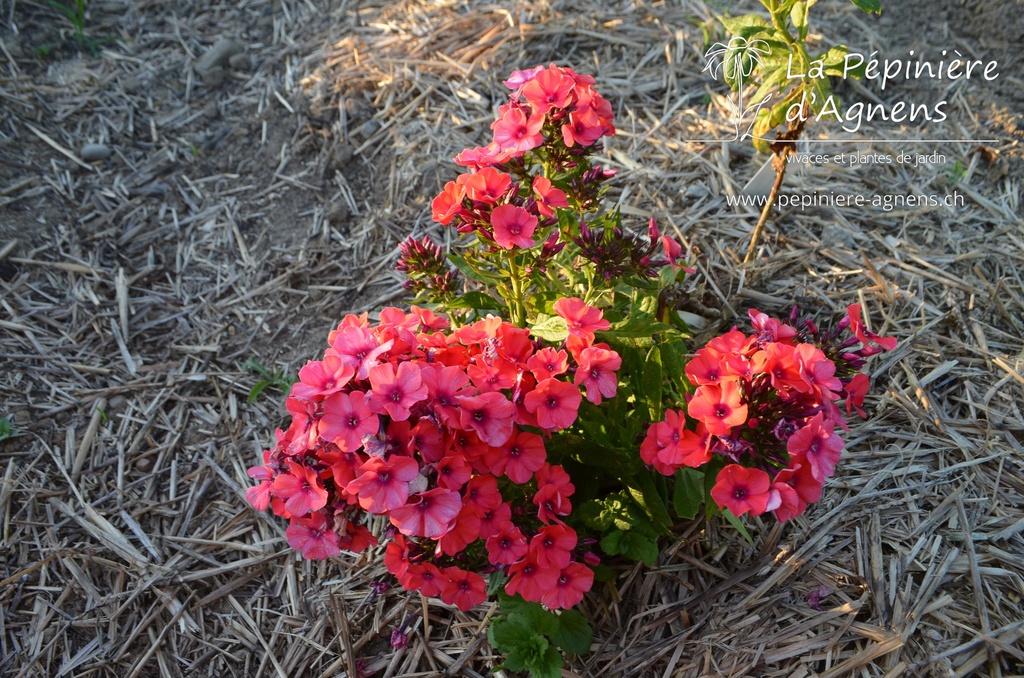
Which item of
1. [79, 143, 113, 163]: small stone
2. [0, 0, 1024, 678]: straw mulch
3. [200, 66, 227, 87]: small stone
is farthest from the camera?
[200, 66, 227, 87]: small stone

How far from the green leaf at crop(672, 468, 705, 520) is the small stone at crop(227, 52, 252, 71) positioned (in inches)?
136

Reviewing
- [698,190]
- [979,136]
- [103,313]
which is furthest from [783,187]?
[103,313]

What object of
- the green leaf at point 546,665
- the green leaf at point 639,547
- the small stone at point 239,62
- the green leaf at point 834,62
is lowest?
the green leaf at point 546,665

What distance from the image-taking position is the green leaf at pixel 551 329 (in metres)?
2.10

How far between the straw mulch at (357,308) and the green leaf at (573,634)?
15cm

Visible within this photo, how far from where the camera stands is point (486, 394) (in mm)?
1819

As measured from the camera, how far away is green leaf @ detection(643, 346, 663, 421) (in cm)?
213

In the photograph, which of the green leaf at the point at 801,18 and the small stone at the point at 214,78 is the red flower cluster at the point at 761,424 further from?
the small stone at the point at 214,78

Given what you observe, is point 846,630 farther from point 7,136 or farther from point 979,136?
point 7,136

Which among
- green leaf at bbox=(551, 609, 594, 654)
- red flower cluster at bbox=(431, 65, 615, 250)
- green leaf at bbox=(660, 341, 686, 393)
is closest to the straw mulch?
green leaf at bbox=(551, 609, 594, 654)

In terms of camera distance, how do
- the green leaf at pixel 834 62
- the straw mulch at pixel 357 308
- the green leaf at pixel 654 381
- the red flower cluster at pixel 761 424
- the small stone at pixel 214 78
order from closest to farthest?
the red flower cluster at pixel 761 424
the green leaf at pixel 654 381
the straw mulch at pixel 357 308
the green leaf at pixel 834 62
the small stone at pixel 214 78

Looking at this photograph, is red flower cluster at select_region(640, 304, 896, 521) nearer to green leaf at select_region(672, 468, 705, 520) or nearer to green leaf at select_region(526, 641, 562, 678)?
green leaf at select_region(672, 468, 705, 520)

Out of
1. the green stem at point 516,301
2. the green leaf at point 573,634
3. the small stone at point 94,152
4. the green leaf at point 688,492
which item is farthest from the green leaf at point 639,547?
the small stone at point 94,152

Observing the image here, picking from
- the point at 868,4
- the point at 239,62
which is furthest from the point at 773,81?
the point at 239,62
